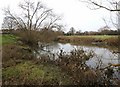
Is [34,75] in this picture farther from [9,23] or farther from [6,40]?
[9,23]

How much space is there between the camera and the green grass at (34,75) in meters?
9.42

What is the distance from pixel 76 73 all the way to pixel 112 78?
1.64 metres

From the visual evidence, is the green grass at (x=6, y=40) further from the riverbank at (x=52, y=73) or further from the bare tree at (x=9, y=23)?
the riverbank at (x=52, y=73)

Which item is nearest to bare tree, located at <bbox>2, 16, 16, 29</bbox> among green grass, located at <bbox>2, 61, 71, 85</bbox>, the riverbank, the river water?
the river water

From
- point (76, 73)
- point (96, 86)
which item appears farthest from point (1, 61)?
point (96, 86)

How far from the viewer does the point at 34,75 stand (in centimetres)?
1034

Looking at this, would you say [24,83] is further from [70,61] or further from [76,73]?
[70,61]

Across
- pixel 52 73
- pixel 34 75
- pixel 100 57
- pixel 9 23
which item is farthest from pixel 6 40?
pixel 34 75

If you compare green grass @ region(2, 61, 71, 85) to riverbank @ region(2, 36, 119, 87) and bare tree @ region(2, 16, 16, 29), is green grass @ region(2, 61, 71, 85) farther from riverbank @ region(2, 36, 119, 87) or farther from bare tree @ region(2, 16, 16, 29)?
bare tree @ region(2, 16, 16, 29)

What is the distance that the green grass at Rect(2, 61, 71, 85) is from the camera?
9422 millimetres

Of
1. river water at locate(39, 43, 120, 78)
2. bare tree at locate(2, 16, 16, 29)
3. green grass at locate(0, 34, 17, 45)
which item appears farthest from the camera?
bare tree at locate(2, 16, 16, 29)

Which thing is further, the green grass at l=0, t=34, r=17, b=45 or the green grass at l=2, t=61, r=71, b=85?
the green grass at l=0, t=34, r=17, b=45

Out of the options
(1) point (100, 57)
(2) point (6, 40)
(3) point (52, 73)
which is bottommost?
(3) point (52, 73)

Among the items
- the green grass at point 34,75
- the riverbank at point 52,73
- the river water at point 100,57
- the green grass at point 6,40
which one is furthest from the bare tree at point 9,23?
the green grass at point 34,75
